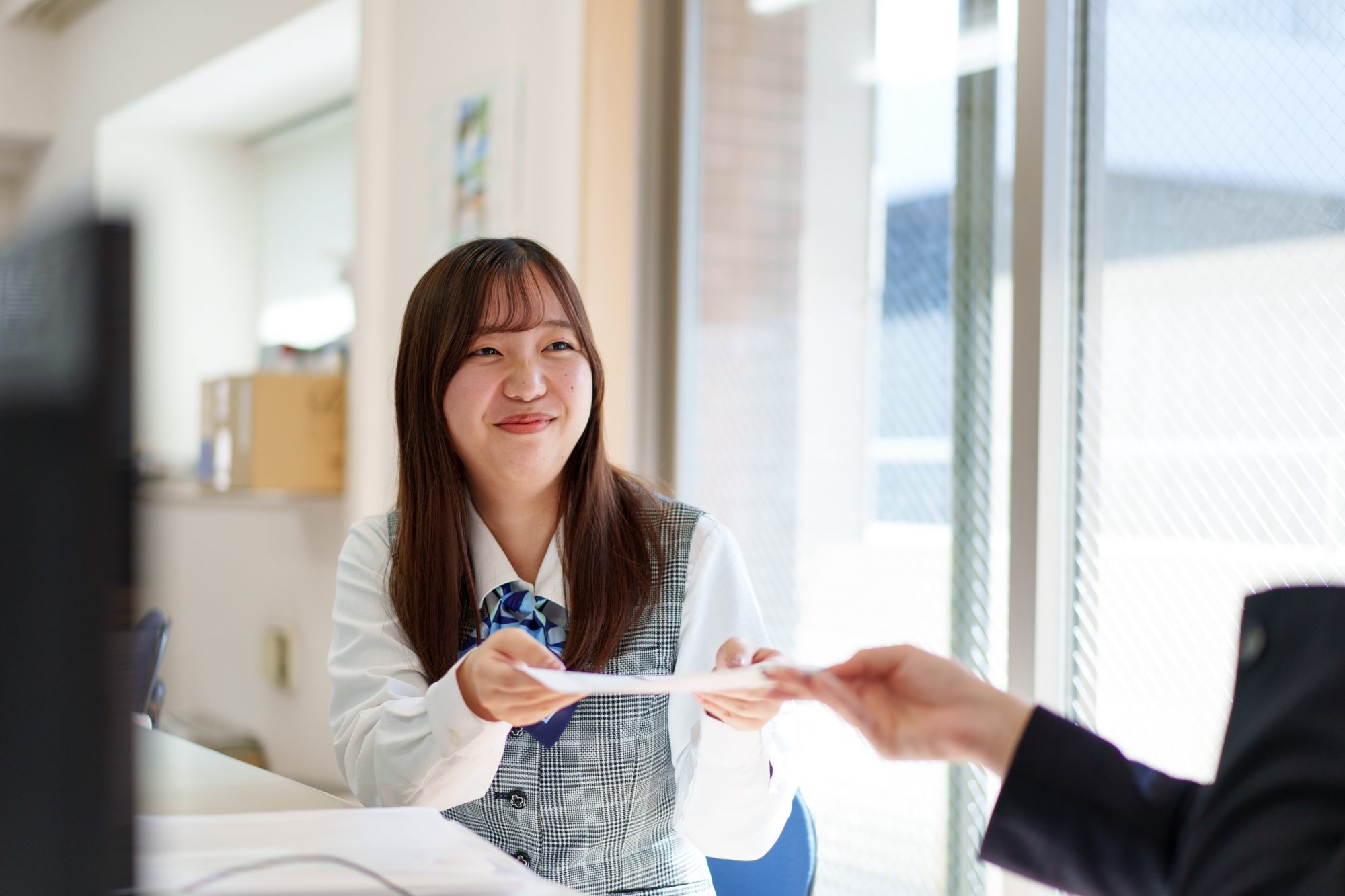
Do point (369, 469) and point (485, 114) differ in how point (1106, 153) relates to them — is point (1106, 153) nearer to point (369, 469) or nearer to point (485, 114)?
point (485, 114)

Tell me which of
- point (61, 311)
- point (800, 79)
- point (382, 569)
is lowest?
point (382, 569)

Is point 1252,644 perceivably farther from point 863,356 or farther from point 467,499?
point 863,356

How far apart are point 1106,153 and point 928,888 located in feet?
4.82

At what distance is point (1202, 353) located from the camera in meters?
1.84

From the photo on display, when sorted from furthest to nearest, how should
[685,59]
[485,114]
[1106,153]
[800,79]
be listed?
[485,114], [685,59], [800,79], [1106,153]

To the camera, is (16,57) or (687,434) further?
(16,57)

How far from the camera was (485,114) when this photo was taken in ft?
10.2

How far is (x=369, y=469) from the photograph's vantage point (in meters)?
3.46

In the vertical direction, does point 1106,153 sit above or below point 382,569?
above

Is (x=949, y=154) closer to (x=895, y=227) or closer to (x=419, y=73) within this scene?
(x=895, y=227)

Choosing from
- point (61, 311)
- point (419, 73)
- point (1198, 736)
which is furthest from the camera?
point (419, 73)

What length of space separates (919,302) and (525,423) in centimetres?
113

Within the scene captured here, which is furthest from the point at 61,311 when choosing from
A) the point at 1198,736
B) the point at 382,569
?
the point at 1198,736

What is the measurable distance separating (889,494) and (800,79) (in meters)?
1.01
